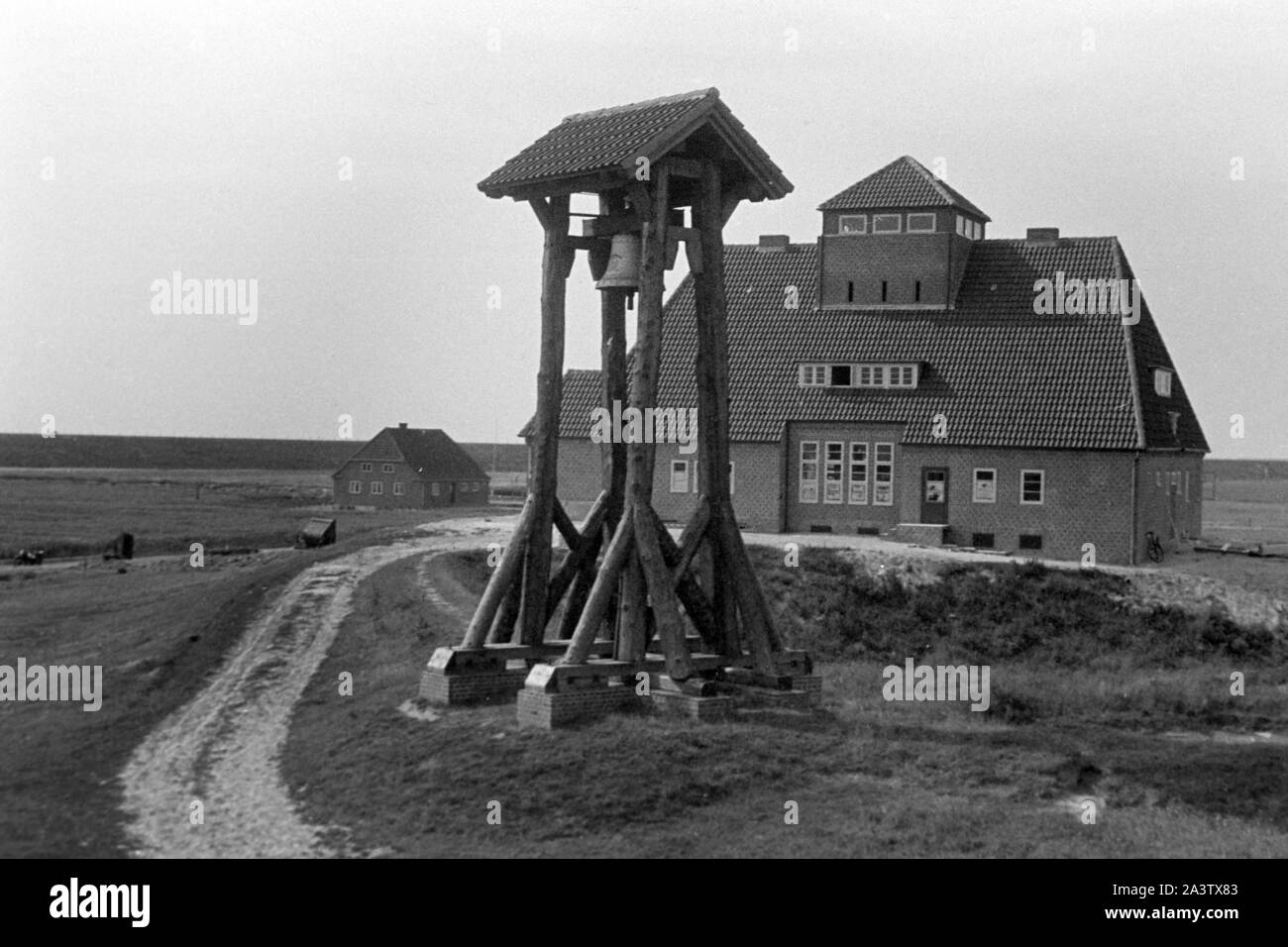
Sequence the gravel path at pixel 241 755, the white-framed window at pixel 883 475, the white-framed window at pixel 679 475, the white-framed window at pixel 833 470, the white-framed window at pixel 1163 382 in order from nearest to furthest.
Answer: the gravel path at pixel 241 755 < the white-framed window at pixel 883 475 < the white-framed window at pixel 1163 382 < the white-framed window at pixel 833 470 < the white-framed window at pixel 679 475

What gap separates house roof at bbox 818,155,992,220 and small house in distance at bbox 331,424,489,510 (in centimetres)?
4657

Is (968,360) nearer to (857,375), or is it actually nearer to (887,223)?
(857,375)

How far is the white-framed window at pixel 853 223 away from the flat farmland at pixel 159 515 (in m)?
18.2

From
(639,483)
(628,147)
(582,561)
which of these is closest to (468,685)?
(582,561)

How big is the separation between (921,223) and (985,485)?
27.9ft

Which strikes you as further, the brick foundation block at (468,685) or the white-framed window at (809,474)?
the white-framed window at (809,474)

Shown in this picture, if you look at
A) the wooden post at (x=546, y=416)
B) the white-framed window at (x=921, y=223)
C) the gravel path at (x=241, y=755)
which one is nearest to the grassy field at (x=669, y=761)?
the gravel path at (x=241, y=755)

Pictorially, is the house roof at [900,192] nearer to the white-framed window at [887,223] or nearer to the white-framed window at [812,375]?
the white-framed window at [887,223]

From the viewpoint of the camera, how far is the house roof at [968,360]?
41.9m

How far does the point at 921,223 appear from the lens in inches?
1789
